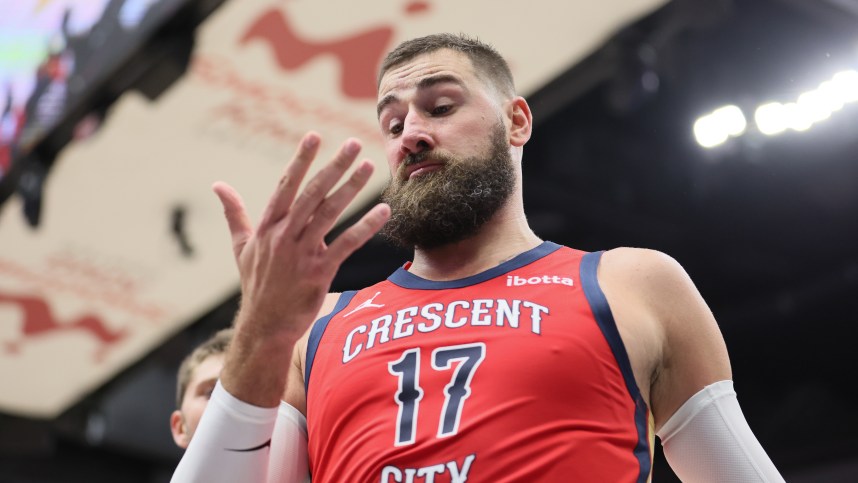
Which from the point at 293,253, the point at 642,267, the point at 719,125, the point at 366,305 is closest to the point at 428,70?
the point at 366,305

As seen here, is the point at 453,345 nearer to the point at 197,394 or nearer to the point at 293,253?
the point at 293,253

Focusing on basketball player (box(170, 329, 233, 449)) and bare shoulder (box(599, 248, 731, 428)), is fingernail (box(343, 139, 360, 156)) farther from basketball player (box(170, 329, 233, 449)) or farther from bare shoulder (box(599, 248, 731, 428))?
basketball player (box(170, 329, 233, 449))

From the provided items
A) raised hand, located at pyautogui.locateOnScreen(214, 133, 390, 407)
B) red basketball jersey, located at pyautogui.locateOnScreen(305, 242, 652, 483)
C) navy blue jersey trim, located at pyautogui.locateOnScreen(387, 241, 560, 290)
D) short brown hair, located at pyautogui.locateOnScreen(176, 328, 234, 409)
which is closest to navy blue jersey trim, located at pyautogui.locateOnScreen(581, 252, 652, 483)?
red basketball jersey, located at pyautogui.locateOnScreen(305, 242, 652, 483)

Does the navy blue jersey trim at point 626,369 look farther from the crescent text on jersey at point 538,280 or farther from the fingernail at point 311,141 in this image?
the fingernail at point 311,141

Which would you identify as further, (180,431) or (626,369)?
(180,431)

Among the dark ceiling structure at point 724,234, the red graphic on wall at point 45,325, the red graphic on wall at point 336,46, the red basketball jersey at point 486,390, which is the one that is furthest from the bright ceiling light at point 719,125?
the red basketball jersey at point 486,390

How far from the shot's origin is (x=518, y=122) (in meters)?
2.42

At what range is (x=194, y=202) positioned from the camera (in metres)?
5.66

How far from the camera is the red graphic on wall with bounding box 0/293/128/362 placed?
6.09m

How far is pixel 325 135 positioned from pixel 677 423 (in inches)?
138

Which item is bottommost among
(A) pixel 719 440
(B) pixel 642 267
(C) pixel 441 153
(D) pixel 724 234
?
(A) pixel 719 440

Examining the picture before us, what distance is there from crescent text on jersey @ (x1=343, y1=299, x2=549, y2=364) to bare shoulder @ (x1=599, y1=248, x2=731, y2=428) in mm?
169

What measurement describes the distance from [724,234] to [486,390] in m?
6.09

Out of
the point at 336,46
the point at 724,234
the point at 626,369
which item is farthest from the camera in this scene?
the point at 724,234
